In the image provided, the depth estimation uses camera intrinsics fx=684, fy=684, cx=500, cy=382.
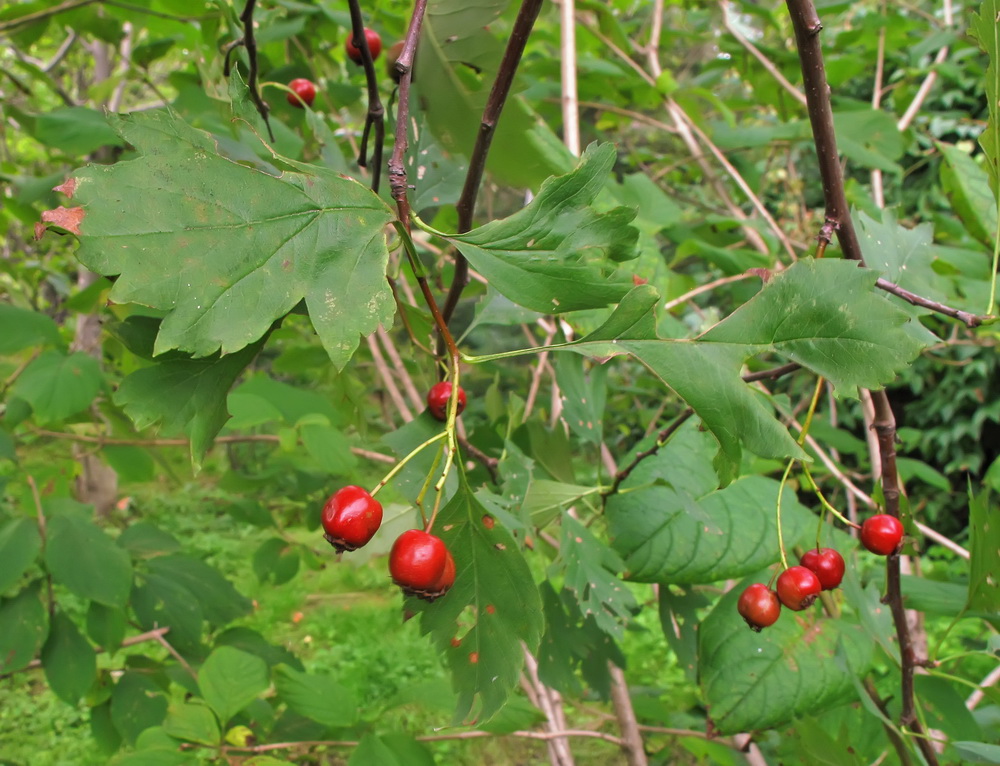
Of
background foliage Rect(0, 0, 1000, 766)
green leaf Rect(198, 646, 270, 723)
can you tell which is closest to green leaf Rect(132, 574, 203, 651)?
background foliage Rect(0, 0, 1000, 766)

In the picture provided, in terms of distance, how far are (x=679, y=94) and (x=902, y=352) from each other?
1.58 m

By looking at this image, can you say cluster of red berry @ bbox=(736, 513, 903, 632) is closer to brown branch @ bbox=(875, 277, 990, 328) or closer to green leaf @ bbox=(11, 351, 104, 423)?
brown branch @ bbox=(875, 277, 990, 328)

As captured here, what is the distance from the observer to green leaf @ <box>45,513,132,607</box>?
1.23m

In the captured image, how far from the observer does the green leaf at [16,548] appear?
1194 millimetres

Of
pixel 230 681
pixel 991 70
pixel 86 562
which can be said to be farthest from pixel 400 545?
pixel 86 562

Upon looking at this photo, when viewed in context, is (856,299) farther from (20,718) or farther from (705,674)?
(20,718)

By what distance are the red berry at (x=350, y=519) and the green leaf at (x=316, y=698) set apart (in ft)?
2.16

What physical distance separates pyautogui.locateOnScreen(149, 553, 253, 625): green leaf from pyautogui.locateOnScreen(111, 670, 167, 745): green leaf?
0.19 m

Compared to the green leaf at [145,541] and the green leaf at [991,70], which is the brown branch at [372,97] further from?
the green leaf at [145,541]

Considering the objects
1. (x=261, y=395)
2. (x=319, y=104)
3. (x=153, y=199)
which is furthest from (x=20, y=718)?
(x=153, y=199)

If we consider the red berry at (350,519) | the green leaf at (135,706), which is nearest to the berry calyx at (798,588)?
the red berry at (350,519)

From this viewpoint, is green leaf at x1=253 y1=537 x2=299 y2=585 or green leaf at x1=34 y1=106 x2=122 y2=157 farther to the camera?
green leaf at x1=253 y1=537 x2=299 y2=585

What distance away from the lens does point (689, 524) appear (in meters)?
0.91

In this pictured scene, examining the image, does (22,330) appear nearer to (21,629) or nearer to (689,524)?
A: (21,629)
